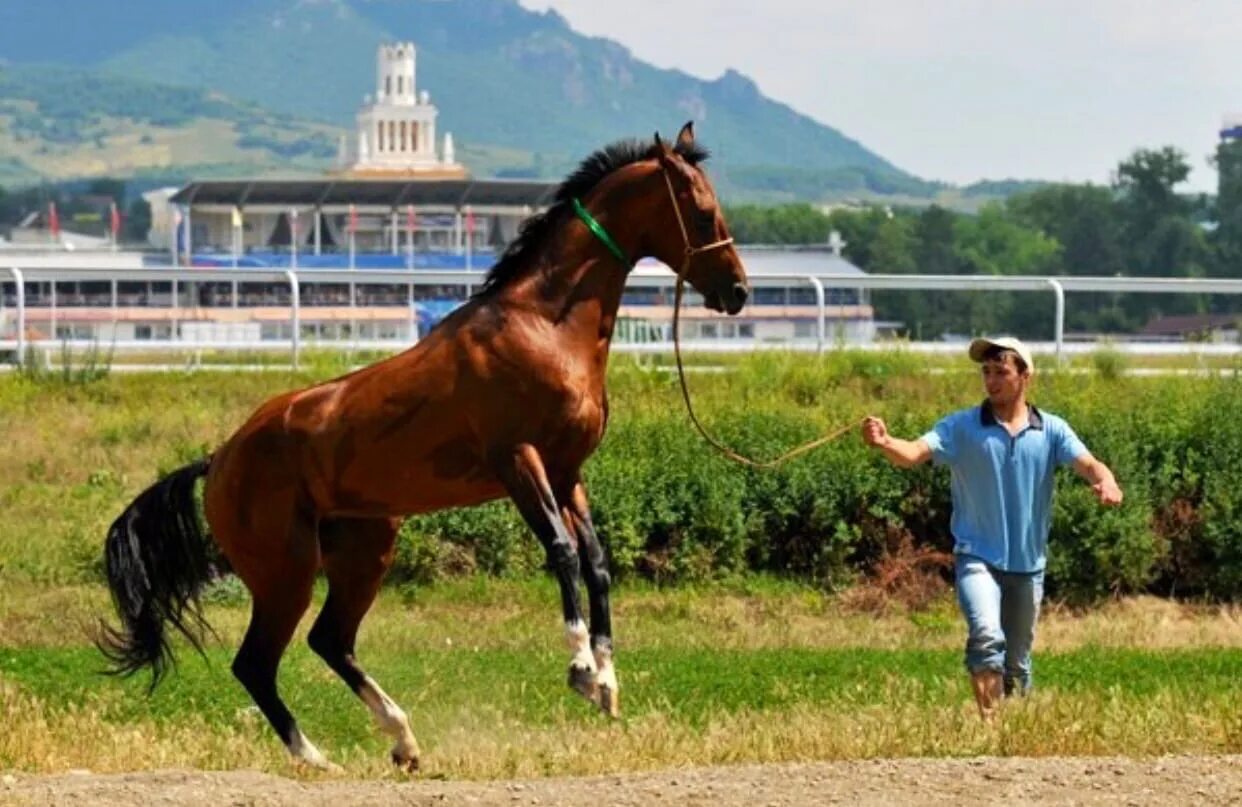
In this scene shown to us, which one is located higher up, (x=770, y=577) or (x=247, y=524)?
(x=247, y=524)

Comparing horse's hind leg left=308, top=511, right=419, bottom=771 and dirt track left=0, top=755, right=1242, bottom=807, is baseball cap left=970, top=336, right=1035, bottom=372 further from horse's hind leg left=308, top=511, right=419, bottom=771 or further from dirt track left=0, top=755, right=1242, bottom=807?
horse's hind leg left=308, top=511, right=419, bottom=771

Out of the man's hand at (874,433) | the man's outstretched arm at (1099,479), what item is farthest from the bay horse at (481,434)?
the man's outstretched arm at (1099,479)

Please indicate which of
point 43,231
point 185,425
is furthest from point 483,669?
point 43,231

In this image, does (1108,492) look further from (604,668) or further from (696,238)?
(604,668)

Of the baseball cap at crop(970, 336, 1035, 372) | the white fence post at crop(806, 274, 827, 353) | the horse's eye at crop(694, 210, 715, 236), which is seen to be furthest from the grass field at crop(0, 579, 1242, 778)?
the white fence post at crop(806, 274, 827, 353)

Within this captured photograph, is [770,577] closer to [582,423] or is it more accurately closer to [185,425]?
[185,425]

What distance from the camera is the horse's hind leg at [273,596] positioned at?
13.0 metres

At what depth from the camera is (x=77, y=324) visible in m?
47.8

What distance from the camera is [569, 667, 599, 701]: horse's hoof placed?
12.0 m

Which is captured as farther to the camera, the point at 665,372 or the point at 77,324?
the point at 77,324

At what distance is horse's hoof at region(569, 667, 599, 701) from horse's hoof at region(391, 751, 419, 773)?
0.77 m

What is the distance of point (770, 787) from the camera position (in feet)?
33.9

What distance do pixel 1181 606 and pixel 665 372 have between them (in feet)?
26.5

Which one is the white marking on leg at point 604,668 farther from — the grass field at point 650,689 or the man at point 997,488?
the man at point 997,488
